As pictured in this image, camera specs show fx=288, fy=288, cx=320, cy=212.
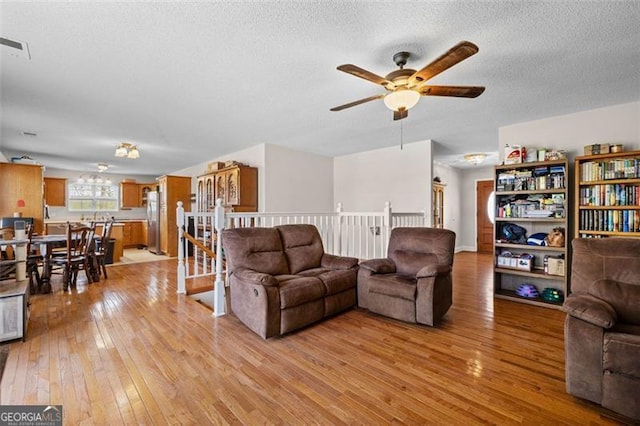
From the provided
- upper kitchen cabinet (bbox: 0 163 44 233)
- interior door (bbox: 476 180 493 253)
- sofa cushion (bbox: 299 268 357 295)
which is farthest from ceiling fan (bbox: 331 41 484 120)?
upper kitchen cabinet (bbox: 0 163 44 233)

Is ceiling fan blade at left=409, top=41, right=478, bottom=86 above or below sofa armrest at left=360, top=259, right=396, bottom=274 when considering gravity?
above

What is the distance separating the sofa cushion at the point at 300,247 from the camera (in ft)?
11.6

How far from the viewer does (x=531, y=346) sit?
258 cm

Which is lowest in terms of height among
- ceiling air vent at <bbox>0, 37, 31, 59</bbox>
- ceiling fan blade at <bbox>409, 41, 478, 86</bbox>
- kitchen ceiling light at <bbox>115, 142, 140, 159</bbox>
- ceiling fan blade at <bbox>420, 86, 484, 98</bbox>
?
ceiling fan blade at <bbox>420, 86, 484, 98</bbox>

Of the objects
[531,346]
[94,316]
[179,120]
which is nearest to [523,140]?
[531,346]

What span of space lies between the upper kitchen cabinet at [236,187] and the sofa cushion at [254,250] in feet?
7.96

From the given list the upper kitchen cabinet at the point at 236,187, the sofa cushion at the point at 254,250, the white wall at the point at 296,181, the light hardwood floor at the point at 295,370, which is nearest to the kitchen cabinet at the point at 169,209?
the upper kitchen cabinet at the point at 236,187

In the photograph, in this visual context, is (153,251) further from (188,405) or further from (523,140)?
(523,140)

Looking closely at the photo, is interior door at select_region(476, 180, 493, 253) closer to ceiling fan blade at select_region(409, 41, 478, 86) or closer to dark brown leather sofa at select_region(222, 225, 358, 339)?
dark brown leather sofa at select_region(222, 225, 358, 339)

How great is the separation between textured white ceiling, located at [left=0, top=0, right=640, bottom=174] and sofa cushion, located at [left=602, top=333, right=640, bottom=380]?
207cm

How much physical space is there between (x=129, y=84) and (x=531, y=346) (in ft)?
15.2

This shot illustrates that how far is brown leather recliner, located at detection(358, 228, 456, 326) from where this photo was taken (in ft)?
9.55

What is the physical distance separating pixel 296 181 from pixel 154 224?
14.6 ft

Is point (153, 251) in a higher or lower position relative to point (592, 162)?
lower
